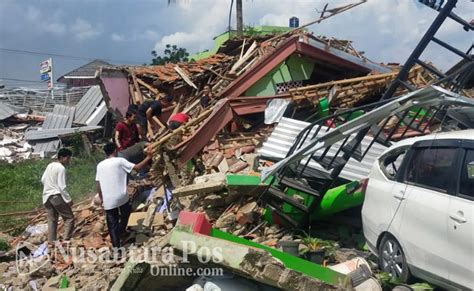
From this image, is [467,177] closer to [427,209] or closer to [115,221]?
[427,209]

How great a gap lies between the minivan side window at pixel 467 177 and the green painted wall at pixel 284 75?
28.4ft

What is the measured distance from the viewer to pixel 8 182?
15.8m

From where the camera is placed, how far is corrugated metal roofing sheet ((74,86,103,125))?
22347 mm

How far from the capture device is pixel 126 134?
32.9 ft

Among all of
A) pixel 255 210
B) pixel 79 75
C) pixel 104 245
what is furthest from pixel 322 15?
pixel 79 75

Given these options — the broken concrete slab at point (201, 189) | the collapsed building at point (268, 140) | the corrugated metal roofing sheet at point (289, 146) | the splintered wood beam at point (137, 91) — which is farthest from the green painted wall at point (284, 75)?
the broken concrete slab at point (201, 189)

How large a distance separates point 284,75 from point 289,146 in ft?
14.9

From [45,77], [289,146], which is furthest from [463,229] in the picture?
[45,77]

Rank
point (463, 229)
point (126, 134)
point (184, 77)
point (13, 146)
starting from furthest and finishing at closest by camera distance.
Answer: point (13, 146)
point (184, 77)
point (126, 134)
point (463, 229)

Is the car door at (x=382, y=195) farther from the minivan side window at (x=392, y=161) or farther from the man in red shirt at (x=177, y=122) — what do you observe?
the man in red shirt at (x=177, y=122)

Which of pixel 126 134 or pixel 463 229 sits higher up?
pixel 126 134

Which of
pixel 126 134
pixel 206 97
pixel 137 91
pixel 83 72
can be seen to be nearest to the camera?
pixel 126 134

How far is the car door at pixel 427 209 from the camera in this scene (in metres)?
4.53

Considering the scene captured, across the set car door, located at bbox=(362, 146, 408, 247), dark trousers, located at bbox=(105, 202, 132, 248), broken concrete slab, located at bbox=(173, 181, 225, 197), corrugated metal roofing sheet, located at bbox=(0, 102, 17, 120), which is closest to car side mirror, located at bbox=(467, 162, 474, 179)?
car door, located at bbox=(362, 146, 408, 247)
